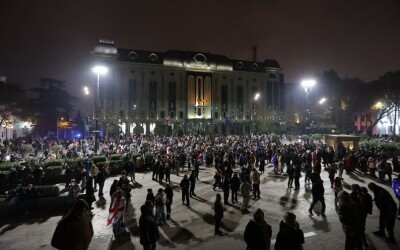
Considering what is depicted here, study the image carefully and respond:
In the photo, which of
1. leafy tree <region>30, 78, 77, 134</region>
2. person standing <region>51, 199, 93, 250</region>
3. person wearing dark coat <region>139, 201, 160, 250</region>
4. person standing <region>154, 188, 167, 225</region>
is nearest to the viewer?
person standing <region>51, 199, 93, 250</region>

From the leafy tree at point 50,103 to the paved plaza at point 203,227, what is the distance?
2088 inches

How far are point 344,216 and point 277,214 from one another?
14.4 feet

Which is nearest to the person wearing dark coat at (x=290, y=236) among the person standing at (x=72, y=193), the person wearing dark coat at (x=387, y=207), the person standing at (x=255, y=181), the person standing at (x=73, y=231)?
the person standing at (x=73, y=231)

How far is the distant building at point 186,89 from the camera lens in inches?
2339

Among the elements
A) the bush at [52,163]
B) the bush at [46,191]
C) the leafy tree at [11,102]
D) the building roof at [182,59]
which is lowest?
the bush at [46,191]

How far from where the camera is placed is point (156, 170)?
54.2 ft

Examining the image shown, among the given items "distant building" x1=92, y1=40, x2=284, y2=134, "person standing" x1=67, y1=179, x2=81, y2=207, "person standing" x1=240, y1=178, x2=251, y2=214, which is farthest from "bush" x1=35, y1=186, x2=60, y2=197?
"distant building" x1=92, y1=40, x2=284, y2=134

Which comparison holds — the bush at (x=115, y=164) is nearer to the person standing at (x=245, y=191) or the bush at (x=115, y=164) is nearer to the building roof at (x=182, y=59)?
the person standing at (x=245, y=191)

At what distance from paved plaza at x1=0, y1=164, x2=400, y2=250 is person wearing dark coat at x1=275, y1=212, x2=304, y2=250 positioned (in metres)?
2.95

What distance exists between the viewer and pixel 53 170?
54.0ft

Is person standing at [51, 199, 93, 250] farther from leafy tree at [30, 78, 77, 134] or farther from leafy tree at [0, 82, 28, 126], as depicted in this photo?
leafy tree at [30, 78, 77, 134]

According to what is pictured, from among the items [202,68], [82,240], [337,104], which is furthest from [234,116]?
[82,240]

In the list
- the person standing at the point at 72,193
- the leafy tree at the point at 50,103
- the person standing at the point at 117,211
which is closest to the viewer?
the person standing at the point at 117,211

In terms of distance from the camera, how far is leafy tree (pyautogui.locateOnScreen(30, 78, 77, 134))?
55.8 meters
